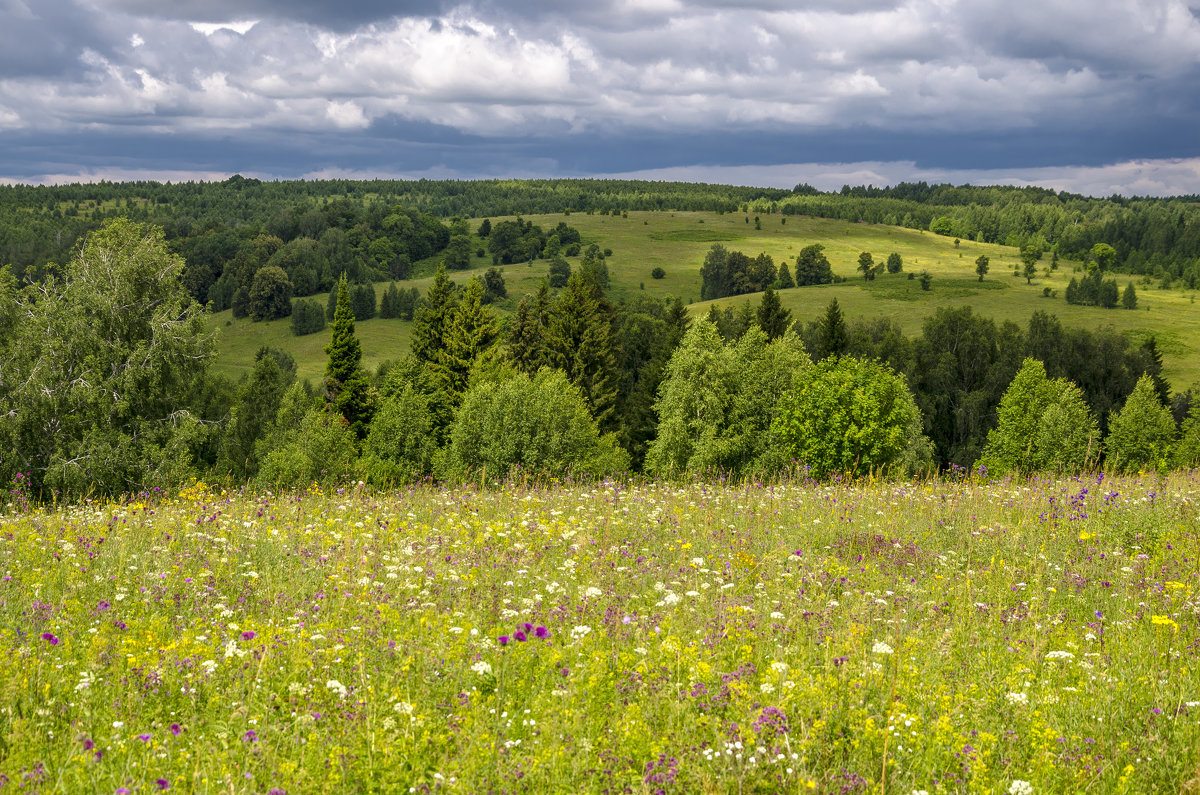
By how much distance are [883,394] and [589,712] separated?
55715mm

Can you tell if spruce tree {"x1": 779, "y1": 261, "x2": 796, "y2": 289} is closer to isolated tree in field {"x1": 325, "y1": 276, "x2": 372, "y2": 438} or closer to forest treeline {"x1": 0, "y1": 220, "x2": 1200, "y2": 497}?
forest treeline {"x1": 0, "y1": 220, "x2": 1200, "y2": 497}

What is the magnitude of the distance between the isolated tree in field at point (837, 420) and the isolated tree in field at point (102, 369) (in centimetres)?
3678

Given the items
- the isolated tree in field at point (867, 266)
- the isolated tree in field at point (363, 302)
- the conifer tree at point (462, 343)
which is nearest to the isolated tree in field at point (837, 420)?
the conifer tree at point (462, 343)

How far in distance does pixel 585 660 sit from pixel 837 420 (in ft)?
162

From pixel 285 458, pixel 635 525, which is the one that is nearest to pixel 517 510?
pixel 635 525

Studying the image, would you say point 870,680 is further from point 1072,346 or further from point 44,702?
point 1072,346

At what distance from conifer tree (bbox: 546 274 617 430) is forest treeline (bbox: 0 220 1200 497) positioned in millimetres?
175

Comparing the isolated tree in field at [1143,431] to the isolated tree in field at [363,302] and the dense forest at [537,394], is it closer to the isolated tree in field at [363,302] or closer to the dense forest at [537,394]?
the dense forest at [537,394]

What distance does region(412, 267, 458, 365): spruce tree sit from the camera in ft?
208

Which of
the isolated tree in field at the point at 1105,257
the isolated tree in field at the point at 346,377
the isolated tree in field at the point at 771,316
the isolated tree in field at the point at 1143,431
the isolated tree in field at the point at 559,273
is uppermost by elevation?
the isolated tree in field at the point at 1105,257

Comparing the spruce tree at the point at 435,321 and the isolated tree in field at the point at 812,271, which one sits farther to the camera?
the isolated tree in field at the point at 812,271

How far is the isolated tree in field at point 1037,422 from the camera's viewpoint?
6391 cm

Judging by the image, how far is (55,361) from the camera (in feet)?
121

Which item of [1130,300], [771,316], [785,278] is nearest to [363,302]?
[785,278]
